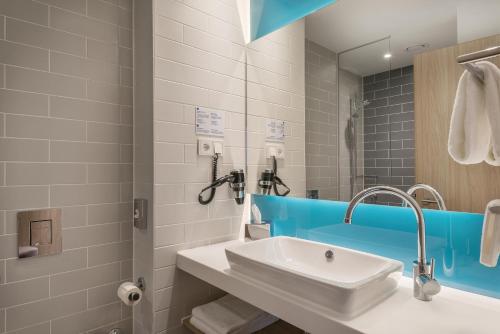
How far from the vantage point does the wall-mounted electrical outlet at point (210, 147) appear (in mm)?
1512

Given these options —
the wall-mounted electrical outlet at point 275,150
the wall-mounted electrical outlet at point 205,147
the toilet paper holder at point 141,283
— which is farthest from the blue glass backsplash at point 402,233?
the toilet paper holder at point 141,283

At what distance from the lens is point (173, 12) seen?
1435 mm

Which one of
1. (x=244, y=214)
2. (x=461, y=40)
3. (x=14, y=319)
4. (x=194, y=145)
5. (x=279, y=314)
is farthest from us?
(x=244, y=214)

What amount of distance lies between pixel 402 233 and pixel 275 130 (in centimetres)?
85

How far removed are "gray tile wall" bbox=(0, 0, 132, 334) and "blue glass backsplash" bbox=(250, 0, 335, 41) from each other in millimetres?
708

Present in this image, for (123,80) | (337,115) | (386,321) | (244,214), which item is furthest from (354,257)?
→ (123,80)

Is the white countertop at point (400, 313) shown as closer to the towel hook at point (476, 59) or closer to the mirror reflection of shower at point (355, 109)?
the mirror reflection of shower at point (355, 109)

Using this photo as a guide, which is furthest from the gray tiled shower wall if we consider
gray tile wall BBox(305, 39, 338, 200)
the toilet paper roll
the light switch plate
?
the light switch plate

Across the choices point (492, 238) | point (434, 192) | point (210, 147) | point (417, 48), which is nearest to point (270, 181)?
point (210, 147)

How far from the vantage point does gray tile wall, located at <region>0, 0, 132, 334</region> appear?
121 centimetres

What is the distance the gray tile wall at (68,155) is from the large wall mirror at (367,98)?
29.7 inches

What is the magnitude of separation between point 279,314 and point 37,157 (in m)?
1.20

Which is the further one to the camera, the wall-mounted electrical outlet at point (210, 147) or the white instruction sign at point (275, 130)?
the white instruction sign at point (275, 130)

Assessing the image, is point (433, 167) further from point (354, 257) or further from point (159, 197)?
point (159, 197)
